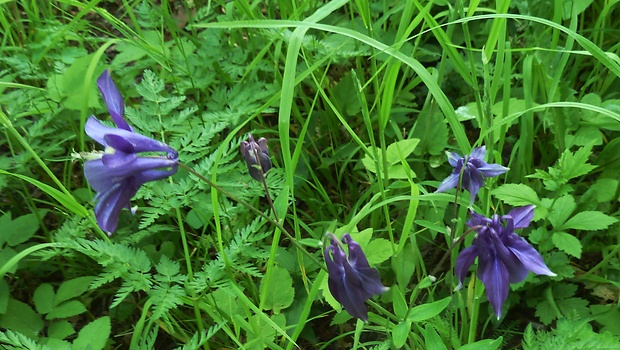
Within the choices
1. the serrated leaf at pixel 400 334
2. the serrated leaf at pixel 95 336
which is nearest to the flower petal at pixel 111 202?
the serrated leaf at pixel 400 334

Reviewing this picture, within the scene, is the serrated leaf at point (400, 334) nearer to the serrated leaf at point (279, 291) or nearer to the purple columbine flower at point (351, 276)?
the purple columbine flower at point (351, 276)

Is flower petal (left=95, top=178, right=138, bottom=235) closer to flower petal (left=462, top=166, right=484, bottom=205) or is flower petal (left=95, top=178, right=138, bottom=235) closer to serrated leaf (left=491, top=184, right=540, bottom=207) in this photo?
flower petal (left=462, top=166, right=484, bottom=205)

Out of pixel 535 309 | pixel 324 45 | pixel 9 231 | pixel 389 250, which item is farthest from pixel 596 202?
pixel 9 231

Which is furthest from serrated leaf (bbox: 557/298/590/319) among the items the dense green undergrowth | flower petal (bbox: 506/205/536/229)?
flower petal (bbox: 506/205/536/229)

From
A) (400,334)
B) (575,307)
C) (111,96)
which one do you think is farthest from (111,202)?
(575,307)

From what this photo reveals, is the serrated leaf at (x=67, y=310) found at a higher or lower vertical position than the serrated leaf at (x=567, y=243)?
lower
